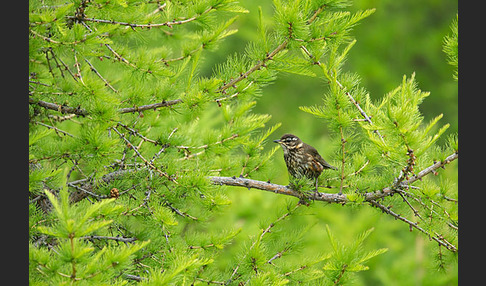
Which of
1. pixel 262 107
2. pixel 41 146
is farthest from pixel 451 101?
pixel 41 146

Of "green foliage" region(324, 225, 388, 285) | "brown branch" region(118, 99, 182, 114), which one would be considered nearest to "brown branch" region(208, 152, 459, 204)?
"green foliage" region(324, 225, 388, 285)

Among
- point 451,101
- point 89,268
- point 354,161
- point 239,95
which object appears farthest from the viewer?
point 451,101

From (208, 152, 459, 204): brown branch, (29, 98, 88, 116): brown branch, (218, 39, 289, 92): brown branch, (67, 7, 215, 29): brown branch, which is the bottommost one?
(208, 152, 459, 204): brown branch

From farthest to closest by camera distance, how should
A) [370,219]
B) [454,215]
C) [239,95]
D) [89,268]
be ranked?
[370,219]
[239,95]
[454,215]
[89,268]

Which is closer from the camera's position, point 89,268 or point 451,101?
point 89,268

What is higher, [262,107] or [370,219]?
[262,107]

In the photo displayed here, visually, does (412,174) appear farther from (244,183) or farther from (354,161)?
(244,183)

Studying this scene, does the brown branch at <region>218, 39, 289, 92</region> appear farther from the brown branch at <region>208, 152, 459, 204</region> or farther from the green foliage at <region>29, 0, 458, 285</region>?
the brown branch at <region>208, 152, 459, 204</region>

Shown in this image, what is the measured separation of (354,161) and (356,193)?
1.61 feet

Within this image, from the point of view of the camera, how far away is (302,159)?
202 inches

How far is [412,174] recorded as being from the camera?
3537 mm

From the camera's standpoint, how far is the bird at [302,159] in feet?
16.5

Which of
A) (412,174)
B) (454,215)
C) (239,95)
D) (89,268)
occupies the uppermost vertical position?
(239,95)

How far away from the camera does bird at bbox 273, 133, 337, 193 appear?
A: 16.5ft
